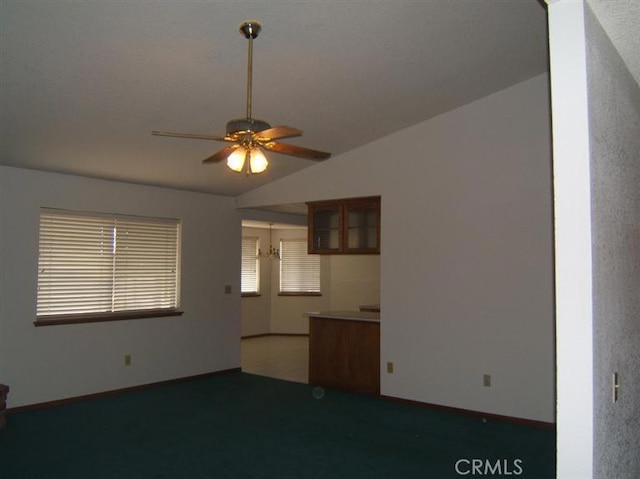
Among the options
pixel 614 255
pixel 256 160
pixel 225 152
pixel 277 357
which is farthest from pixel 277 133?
pixel 277 357

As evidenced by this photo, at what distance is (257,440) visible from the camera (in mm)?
4133

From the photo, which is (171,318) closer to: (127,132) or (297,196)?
(297,196)

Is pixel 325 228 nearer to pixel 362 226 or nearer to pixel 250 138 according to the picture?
pixel 362 226

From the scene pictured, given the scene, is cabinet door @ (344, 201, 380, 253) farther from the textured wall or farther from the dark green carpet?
the textured wall

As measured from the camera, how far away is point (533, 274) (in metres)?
4.59

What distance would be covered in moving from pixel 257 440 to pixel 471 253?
256 cm

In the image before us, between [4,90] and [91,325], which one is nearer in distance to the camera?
[4,90]

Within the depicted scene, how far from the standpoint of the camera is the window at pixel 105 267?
521 cm

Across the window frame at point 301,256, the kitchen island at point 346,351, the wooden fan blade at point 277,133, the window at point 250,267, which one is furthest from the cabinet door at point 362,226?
the window at point 250,267

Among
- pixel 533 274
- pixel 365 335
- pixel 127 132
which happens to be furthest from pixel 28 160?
pixel 533 274

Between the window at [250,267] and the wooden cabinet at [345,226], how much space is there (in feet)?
12.5

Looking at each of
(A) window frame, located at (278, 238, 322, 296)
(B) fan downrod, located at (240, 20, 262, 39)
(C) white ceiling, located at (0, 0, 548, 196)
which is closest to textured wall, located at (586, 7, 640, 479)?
(C) white ceiling, located at (0, 0, 548, 196)

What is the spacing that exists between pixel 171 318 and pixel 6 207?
84.8 inches

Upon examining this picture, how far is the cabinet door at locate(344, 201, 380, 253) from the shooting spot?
18.8 ft
